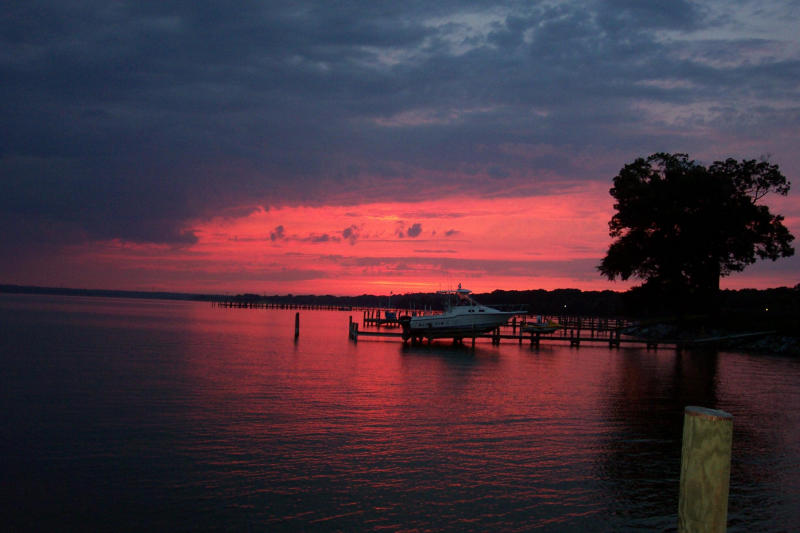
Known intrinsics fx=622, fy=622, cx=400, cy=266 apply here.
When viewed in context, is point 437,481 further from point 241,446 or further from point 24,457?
point 24,457

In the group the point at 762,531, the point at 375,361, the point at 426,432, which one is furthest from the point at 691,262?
the point at 762,531

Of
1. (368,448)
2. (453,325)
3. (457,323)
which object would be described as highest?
(457,323)

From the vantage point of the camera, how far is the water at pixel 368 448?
10438 millimetres

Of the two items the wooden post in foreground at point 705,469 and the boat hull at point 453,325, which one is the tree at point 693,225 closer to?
the boat hull at point 453,325

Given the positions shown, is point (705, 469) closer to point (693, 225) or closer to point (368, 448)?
point (368, 448)

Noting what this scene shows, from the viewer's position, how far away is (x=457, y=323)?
48594 millimetres

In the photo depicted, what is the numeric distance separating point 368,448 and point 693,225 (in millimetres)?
44638

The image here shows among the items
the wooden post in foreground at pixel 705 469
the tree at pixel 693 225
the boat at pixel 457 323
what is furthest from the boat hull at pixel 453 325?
A: the wooden post in foreground at pixel 705 469

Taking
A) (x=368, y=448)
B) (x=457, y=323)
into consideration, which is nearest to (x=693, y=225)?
(x=457, y=323)

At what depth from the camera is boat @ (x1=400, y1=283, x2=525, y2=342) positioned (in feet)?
159

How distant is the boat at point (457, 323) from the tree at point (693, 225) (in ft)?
43.3

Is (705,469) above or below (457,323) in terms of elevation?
above

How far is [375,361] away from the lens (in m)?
35.2

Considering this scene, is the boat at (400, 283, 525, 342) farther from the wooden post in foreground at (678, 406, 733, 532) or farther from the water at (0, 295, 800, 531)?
the wooden post in foreground at (678, 406, 733, 532)
